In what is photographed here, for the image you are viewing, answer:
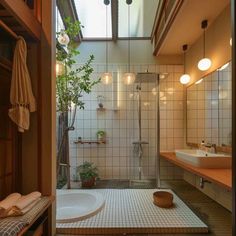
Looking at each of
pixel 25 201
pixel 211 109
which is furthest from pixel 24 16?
pixel 211 109

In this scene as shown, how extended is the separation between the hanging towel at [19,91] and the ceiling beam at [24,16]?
0.41ft

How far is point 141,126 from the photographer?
439cm

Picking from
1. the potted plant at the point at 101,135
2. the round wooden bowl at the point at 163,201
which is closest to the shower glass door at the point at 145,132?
the potted plant at the point at 101,135

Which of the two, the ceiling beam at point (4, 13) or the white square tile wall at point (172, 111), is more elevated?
the ceiling beam at point (4, 13)

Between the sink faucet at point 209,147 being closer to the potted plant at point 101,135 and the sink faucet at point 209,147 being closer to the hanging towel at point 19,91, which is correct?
the potted plant at point 101,135

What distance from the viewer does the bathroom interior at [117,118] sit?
1.75 meters

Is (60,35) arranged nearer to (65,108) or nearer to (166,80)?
(65,108)

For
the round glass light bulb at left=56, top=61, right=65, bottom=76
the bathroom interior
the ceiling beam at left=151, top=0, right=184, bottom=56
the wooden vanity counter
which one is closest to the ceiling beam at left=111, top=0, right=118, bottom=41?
the bathroom interior

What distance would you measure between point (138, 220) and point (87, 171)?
5.44ft

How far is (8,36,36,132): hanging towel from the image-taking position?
63.4 inches

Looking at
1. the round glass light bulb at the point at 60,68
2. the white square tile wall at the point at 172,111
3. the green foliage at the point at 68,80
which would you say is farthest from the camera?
the white square tile wall at the point at 172,111

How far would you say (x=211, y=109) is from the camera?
318 cm

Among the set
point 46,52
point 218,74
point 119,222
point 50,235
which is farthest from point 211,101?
point 50,235

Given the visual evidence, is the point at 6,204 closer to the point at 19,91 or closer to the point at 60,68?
the point at 19,91
